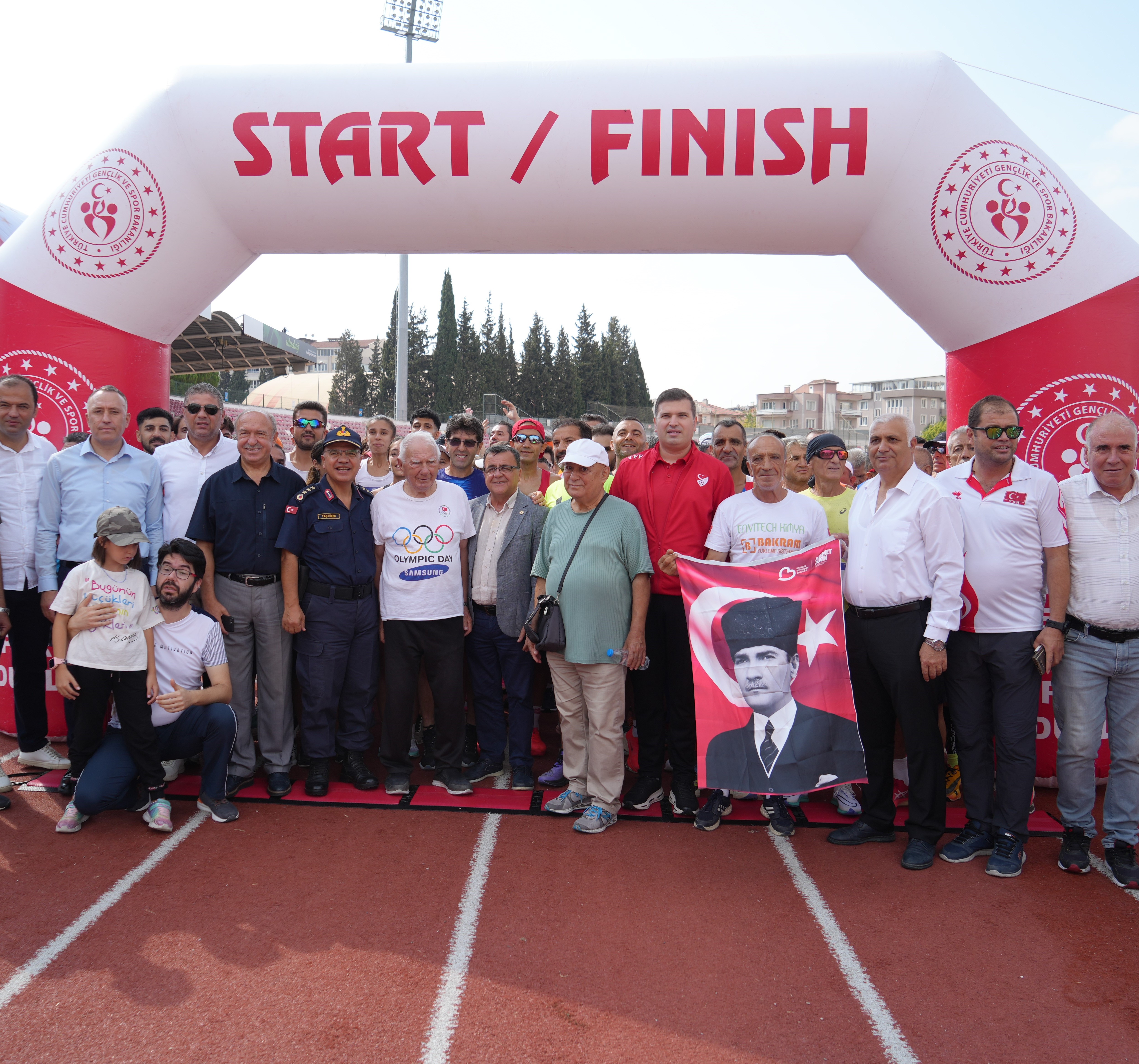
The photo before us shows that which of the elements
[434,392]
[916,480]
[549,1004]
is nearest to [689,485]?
[916,480]

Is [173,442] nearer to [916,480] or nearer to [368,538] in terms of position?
[368,538]

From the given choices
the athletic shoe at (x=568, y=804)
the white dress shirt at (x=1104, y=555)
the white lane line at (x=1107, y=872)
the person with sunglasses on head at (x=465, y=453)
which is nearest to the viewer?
the white lane line at (x=1107, y=872)

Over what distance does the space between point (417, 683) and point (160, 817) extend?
1.55 meters

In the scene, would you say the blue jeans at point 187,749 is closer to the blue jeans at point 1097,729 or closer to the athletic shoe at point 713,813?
the athletic shoe at point 713,813

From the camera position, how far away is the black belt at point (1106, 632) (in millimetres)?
4137

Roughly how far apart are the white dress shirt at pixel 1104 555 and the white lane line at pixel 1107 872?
1242 mm

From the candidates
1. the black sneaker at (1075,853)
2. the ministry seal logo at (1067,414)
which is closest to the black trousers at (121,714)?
the black sneaker at (1075,853)

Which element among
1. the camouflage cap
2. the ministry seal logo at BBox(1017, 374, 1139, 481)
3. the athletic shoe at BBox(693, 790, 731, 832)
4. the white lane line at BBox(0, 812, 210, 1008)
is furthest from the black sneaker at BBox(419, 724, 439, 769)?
the ministry seal logo at BBox(1017, 374, 1139, 481)

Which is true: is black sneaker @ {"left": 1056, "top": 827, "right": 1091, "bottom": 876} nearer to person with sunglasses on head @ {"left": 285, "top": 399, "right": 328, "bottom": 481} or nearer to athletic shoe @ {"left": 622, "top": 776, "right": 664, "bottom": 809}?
athletic shoe @ {"left": 622, "top": 776, "right": 664, "bottom": 809}

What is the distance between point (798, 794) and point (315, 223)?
470 cm

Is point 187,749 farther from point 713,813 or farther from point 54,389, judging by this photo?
point 713,813

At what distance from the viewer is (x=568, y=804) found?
4.77 metres

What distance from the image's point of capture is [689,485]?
15.7 ft

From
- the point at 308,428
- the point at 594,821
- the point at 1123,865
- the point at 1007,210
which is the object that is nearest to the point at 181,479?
the point at 308,428
